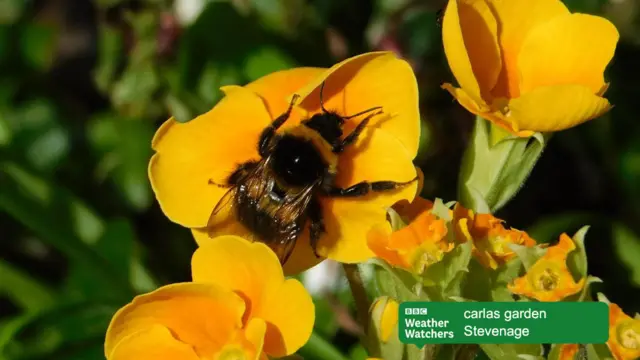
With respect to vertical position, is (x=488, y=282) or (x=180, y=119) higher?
(x=488, y=282)

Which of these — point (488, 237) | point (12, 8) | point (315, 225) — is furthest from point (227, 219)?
point (12, 8)

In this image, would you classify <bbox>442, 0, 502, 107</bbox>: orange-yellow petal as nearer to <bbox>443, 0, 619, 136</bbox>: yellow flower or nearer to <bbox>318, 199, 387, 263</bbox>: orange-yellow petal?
<bbox>443, 0, 619, 136</bbox>: yellow flower

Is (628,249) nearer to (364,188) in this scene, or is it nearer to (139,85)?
(364,188)

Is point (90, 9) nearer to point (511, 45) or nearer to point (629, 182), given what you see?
point (629, 182)

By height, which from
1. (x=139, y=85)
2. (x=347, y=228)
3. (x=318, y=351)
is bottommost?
(x=318, y=351)

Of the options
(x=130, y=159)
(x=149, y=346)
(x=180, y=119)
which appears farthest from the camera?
(x=130, y=159)

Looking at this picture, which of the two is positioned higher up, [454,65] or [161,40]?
[454,65]

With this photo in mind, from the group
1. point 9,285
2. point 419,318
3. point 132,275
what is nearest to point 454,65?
point 419,318
